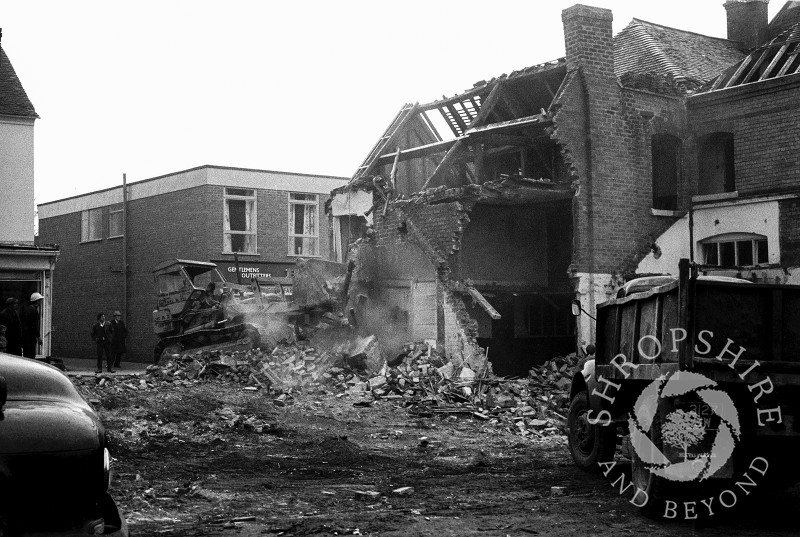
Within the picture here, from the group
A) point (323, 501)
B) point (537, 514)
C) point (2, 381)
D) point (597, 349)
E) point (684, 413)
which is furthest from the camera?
point (597, 349)

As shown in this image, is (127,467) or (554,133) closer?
(127,467)

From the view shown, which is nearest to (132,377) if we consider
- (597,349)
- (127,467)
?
(127,467)

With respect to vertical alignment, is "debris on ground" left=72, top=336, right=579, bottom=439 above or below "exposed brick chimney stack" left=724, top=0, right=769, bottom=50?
below

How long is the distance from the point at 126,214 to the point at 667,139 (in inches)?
941

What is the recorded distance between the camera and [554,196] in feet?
67.8

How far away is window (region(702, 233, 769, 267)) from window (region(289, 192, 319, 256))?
63.0ft

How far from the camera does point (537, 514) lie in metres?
7.88

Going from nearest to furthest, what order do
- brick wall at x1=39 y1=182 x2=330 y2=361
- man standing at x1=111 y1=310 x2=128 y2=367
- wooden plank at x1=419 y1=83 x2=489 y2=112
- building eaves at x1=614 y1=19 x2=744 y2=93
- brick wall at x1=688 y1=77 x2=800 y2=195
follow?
brick wall at x1=688 y1=77 x2=800 y2=195 → building eaves at x1=614 y1=19 x2=744 y2=93 → wooden plank at x1=419 y1=83 x2=489 y2=112 → man standing at x1=111 y1=310 x2=128 y2=367 → brick wall at x1=39 y1=182 x2=330 y2=361

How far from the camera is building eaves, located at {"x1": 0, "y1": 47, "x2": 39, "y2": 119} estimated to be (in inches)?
1102

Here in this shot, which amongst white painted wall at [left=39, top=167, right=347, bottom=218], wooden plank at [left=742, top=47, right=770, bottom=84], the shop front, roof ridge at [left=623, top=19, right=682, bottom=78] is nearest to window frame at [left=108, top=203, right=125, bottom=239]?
white painted wall at [left=39, top=167, right=347, bottom=218]

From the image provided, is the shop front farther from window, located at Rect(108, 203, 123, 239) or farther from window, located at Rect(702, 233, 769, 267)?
window, located at Rect(702, 233, 769, 267)

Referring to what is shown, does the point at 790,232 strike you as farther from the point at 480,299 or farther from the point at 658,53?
the point at 480,299

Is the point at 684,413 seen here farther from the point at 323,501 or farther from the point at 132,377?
the point at 132,377

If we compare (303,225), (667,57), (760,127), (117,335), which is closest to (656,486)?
(760,127)
